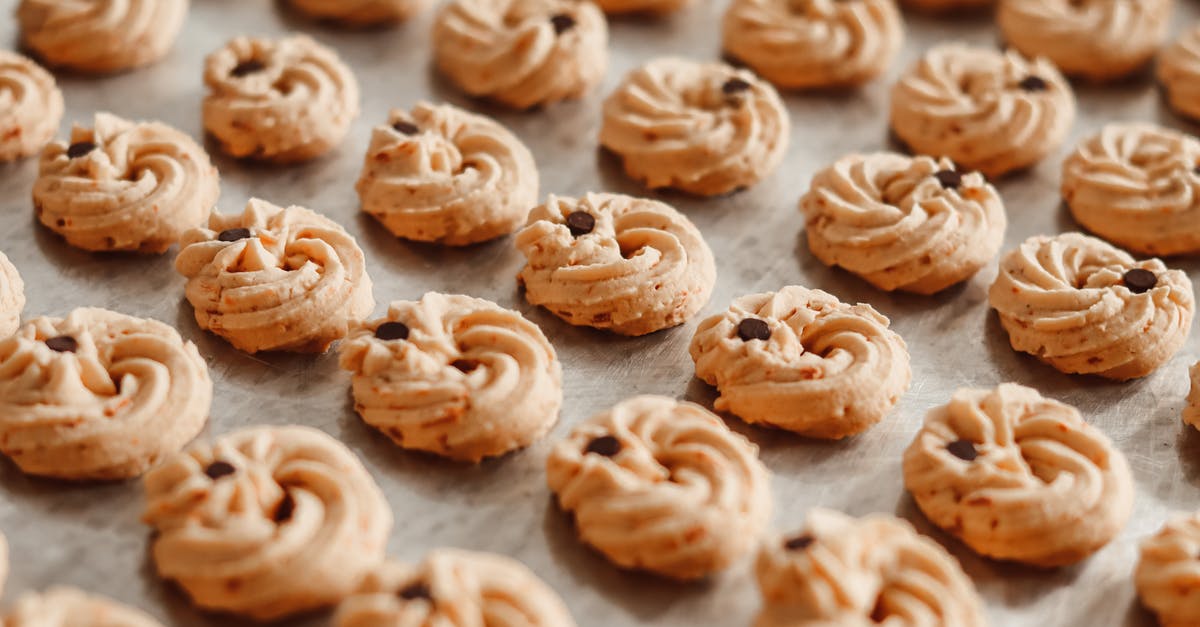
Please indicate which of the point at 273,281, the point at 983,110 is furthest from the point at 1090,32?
the point at 273,281

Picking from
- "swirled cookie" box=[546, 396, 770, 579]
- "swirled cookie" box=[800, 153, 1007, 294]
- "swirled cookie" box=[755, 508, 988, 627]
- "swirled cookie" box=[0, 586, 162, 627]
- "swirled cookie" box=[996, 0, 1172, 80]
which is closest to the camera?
"swirled cookie" box=[0, 586, 162, 627]

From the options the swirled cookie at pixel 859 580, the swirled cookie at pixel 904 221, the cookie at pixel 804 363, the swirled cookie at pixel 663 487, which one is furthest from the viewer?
the swirled cookie at pixel 904 221

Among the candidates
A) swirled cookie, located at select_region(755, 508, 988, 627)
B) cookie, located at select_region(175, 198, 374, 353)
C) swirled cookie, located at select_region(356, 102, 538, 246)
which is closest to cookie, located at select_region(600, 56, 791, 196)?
swirled cookie, located at select_region(356, 102, 538, 246)

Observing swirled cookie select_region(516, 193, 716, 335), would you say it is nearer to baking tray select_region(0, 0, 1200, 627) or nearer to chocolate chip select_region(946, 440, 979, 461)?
baking tray select_region(0, 0, 1200, 627)

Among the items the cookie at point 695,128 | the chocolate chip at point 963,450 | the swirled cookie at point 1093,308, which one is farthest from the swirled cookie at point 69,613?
the swirled cookie at point 1093,308

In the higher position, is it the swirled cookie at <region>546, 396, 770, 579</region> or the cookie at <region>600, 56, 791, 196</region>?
the cookie at <region>600, 56, 791, 196</region>

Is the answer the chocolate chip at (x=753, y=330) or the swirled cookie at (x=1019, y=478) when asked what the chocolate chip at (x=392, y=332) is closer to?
A: the chocolate chip at (x=753, y=330)
